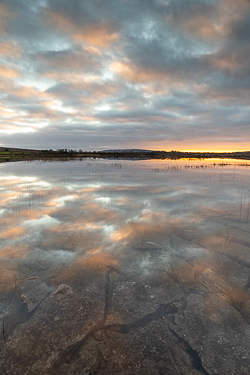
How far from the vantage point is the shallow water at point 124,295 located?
302cm

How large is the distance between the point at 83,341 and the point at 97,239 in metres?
3.78

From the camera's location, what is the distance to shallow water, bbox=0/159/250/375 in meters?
3.02

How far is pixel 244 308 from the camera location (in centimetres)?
399

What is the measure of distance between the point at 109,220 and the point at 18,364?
605cm

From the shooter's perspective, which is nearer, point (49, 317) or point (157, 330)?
point (157, 330)

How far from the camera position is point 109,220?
8812mm

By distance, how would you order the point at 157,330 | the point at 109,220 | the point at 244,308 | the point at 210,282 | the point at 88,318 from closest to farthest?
the point at 157,330 < the point at 88,318 < the point at 244,308 < the point at 210,282 < the point at 109,220

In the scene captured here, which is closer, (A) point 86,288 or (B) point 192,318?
(B) point 192,318

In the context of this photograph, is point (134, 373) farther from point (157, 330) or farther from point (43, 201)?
point (43, 201)

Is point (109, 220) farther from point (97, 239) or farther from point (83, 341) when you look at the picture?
point (83, 341)

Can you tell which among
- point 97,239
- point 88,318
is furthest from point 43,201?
point 88,318

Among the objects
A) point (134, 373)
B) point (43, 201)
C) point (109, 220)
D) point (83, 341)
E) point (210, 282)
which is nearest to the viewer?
point (134, 373)

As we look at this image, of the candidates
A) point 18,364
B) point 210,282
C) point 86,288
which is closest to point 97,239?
point 86,288

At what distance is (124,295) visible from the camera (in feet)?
14.2
